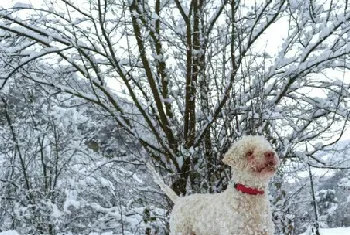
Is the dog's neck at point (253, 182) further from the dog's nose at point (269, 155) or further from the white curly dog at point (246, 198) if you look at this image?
the dog's nose at point (269, 155)

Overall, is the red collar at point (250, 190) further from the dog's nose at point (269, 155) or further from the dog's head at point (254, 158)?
the dog's nose at point (269, 155)

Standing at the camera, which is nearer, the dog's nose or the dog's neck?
the dog's nose

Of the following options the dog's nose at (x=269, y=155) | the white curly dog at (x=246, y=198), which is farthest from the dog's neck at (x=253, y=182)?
the dog's nose at (x=269, y=155)

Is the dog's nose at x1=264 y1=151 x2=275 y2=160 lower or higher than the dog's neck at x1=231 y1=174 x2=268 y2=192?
higher

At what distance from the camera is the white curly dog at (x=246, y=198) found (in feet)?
8.98

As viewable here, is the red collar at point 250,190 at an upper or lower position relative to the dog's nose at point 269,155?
lower

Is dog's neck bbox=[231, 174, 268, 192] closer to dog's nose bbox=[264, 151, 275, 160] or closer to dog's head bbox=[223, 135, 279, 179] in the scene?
dog's head bbox=[223, 135, 279, 179]

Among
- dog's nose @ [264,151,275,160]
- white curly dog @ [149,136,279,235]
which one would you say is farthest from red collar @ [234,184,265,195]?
dog's nose @ [264,151,275,160]

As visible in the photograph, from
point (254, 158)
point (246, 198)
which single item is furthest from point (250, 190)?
point (254, 158)

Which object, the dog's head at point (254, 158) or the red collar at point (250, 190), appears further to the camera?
the red collar at point (250, 190)

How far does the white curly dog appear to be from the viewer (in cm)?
274

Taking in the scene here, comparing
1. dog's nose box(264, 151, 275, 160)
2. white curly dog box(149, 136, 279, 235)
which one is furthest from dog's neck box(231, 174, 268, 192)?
dog's nose box(264, 151, 275, 160)

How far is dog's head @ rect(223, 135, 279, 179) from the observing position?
2715 millimetres

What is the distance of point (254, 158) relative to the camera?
112 inches
